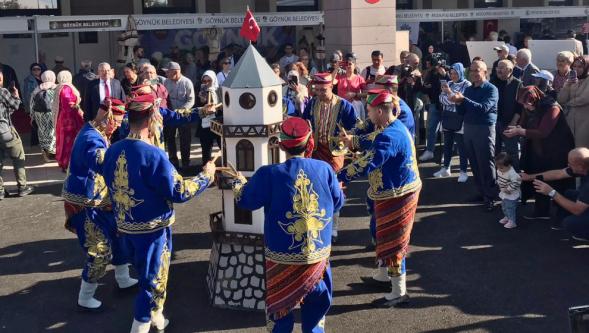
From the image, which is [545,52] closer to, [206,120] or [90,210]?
[206,120]

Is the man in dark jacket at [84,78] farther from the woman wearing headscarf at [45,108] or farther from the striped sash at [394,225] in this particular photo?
the striped sash at [394,225]

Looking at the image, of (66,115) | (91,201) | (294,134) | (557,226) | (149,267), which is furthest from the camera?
(66,115)

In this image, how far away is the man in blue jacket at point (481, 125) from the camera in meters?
8.55

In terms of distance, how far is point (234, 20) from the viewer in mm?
14164

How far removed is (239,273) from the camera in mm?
6180

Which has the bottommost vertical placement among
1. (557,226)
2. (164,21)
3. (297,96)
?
(557,226)

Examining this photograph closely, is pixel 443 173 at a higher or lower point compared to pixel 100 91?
lower

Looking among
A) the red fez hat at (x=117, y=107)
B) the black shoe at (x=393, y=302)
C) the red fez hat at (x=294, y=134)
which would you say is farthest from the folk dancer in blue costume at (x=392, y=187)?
the red fez hat at (x=117, y=107)

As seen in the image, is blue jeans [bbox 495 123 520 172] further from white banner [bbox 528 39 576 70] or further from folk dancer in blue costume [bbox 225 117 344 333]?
folk dancer in blue costume [bbox 225 117 344 333]

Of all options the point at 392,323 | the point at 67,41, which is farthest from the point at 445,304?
the point at 67,41

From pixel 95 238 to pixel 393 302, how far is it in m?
2.70

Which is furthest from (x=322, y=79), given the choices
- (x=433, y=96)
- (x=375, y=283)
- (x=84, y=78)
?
(x=84, y=78)

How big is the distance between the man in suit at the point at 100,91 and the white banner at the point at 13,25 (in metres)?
2.33

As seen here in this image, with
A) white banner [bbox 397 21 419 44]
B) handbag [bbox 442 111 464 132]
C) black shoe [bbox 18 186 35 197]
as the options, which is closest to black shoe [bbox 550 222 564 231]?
handbag [bbox 442 111 464 132]
